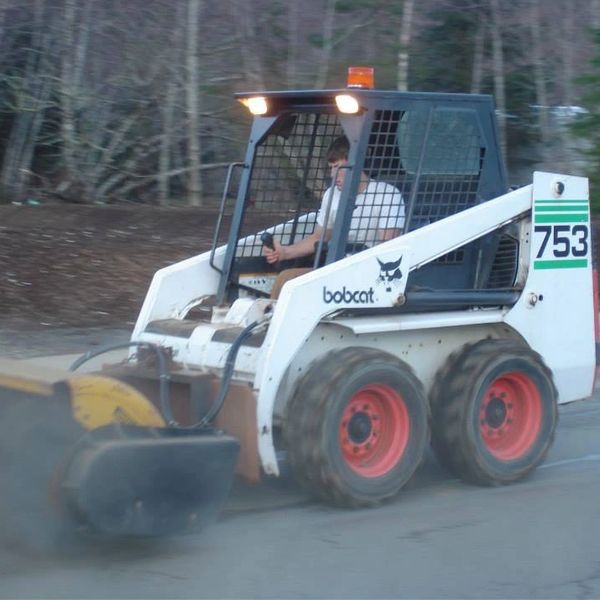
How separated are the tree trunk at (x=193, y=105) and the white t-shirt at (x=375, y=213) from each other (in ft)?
26.8

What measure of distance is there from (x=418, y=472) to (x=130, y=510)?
2672mm

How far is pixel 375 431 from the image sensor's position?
21.6 ft

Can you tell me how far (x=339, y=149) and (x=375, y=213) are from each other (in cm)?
53

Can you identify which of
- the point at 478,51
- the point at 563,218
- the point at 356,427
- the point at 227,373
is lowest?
the point at 356,427

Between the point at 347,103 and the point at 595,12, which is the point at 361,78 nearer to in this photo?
the point at 347,103

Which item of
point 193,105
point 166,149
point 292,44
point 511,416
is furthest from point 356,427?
point 292,44

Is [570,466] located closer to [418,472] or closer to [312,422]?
[418,472]

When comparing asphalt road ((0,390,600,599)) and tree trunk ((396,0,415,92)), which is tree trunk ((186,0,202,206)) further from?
asphalt road ((0,390,600,599))

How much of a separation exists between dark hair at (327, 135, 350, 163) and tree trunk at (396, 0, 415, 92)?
830 centimetres

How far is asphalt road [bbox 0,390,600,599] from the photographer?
5254mm

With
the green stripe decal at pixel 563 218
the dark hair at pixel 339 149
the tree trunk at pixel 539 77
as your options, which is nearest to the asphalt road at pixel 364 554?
the green stripe decal at pixel 563 218

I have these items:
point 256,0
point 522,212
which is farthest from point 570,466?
point 256,0

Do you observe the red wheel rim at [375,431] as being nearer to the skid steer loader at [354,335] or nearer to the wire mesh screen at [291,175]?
the skid steer loader at [354,335]

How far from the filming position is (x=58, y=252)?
12938mm
